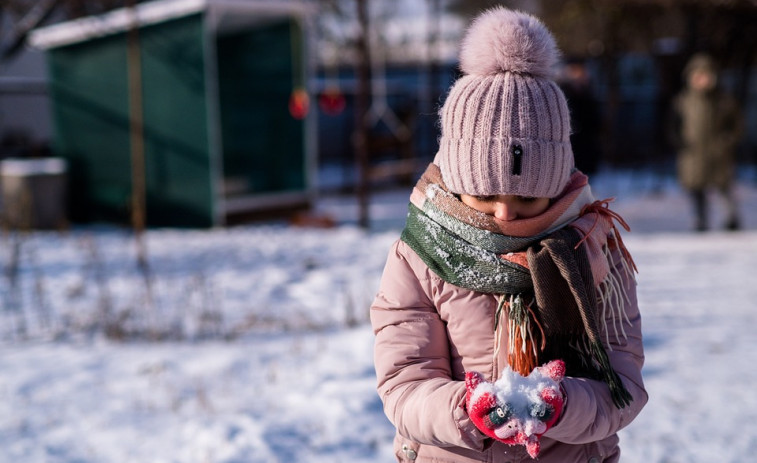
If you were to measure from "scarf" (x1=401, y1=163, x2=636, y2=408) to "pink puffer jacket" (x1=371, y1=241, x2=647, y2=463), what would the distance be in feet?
0.11

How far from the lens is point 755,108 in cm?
1617

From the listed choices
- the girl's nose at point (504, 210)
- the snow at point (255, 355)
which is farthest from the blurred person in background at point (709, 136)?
the girl's nose at point (504, 210)

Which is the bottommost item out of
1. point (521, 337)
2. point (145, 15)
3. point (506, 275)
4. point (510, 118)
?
point (521, 337)

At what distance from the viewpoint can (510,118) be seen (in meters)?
1.49

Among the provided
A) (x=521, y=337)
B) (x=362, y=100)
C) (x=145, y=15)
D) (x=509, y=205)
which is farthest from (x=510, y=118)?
(x=145, y=15)

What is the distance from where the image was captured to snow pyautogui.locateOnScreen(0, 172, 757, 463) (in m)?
3.11

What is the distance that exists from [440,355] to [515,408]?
0.31m

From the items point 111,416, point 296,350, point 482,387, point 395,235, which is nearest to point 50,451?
point 111,416

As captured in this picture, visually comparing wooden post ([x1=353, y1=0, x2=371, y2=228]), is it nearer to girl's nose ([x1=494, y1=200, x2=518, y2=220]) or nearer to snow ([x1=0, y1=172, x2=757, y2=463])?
snow ([x1=0, y1=172, x2=757, y2=463])

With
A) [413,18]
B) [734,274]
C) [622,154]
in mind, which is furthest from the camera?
[413,18]

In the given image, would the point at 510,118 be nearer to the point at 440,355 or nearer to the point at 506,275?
the point at 506,275

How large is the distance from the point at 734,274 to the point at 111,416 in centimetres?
488

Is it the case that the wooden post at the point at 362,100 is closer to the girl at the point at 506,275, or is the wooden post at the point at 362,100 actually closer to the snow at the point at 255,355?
the snow at the point at 255,355

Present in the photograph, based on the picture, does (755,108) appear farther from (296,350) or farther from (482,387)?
(482,387)
